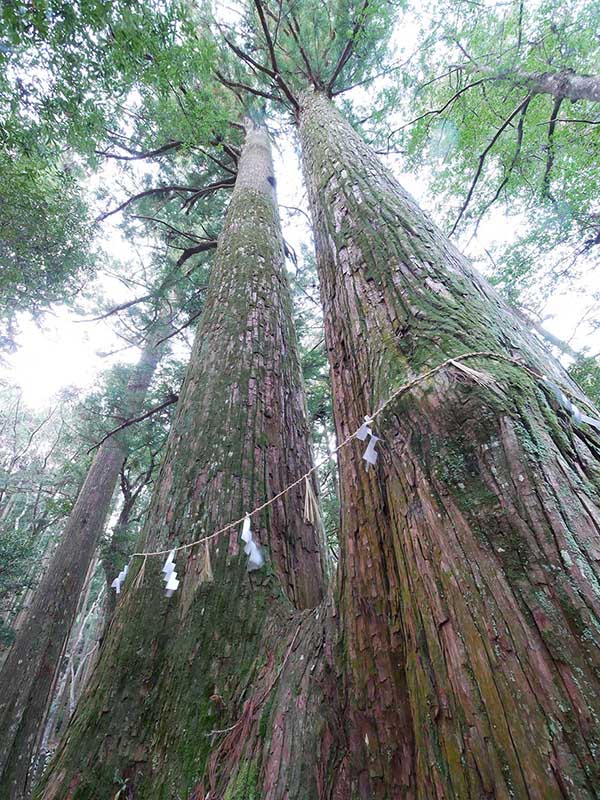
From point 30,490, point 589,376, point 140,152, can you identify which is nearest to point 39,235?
point 140,152

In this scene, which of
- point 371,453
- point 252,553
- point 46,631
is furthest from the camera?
point 46,631

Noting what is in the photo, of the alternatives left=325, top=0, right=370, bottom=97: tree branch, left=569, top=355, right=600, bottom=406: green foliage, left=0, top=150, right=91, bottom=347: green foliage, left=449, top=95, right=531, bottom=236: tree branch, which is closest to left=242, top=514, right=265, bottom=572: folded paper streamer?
left=449, top=95, right=531, bottom=236: tree branch

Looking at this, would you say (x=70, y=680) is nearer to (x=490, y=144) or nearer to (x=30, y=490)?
(x=30, y=490)

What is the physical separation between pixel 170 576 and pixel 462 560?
1033 millimetres

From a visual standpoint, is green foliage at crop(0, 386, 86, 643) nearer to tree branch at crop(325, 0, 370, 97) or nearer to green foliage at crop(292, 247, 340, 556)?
green foliage at crop(292, 247, 340, 556)

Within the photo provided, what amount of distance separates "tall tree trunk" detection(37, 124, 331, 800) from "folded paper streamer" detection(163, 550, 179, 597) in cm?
3

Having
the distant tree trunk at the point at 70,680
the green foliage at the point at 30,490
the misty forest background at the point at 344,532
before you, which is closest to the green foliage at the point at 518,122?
the misty forest background at the point at 344,532

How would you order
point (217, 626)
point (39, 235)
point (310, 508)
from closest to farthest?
point (217, 626) → point (310, 508) → point (39, 235)

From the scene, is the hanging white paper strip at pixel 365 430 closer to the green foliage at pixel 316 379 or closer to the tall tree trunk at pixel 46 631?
the green foliage at pixel 316 379

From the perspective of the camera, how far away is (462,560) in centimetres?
69

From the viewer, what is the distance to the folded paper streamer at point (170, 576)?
1.30 meters

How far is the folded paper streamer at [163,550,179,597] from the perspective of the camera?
130cm

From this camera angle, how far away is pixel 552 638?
55cm

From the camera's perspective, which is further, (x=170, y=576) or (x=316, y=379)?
(x=316, y=379)
